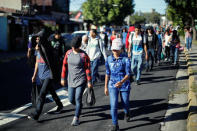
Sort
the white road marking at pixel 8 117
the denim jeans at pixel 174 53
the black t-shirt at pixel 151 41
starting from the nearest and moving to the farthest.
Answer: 1. the white road marking at pixel 8 117
2. the black t-shirt at pixel 151 41
3. the denim jeans at pixel 174 53

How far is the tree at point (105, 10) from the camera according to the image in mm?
65750

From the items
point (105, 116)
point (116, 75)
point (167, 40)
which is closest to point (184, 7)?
point (167, 40)

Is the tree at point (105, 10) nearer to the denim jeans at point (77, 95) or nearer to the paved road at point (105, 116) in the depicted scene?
the paved road at point (105, 116)

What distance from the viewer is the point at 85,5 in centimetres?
6725

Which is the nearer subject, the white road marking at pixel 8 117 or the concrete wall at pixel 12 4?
the white road marking at pixel 8 117

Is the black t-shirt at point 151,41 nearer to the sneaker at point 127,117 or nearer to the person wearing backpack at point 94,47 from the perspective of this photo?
the person wearing backpack at point 94,47

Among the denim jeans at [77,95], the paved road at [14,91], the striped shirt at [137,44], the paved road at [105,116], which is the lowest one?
the paved road at [105,116]

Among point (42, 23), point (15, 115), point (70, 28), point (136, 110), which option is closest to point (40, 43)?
point (15, 115)

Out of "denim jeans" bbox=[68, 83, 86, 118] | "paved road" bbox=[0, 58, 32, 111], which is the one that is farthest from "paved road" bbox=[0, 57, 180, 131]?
"paved road" bbox=[0, 58, 32, 111]

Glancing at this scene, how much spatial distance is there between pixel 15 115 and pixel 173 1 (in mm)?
30816

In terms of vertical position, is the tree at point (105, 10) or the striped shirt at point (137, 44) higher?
the tree at point (105, 10)

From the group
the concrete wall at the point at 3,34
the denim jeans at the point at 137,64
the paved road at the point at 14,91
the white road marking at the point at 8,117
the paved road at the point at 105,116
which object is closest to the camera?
the paved road at the point at 105,116

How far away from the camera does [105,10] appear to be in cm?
6575

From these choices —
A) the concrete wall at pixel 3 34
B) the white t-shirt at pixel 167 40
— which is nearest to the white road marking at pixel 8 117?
the white t-shirt at pixel 167 40
